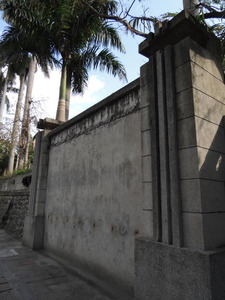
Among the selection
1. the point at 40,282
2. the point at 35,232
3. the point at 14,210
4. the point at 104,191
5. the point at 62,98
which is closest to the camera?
the point at 40,282

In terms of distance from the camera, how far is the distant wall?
29.6ft

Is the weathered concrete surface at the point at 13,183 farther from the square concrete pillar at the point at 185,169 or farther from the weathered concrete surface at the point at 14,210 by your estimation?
the square concrete pillar at the point at 185,169

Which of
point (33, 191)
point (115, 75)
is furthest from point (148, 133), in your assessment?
point (115, 75)

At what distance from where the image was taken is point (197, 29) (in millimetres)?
3004

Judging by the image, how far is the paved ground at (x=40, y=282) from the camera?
11.1 ft

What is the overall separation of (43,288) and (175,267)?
2.37 meters

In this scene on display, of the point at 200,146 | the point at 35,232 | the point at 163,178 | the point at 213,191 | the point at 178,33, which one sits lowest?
the point at 35,232

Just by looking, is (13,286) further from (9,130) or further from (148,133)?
(9,130)

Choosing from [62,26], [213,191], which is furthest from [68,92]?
[213,191]

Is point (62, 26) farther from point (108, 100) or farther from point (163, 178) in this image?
point (163, 178)

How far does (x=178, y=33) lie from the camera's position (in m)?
3.04

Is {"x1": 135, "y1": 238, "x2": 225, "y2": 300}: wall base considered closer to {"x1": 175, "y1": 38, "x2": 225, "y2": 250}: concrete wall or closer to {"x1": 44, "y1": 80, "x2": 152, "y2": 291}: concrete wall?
{"x1": 175, "y1": 38, "x2": 225, "y2": 250}: concrete wall

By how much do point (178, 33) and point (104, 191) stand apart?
2839mm

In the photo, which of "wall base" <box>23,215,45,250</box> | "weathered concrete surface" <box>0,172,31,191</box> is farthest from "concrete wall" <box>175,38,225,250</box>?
"weathered concrete surface" <box>0,172,31,191</box>
